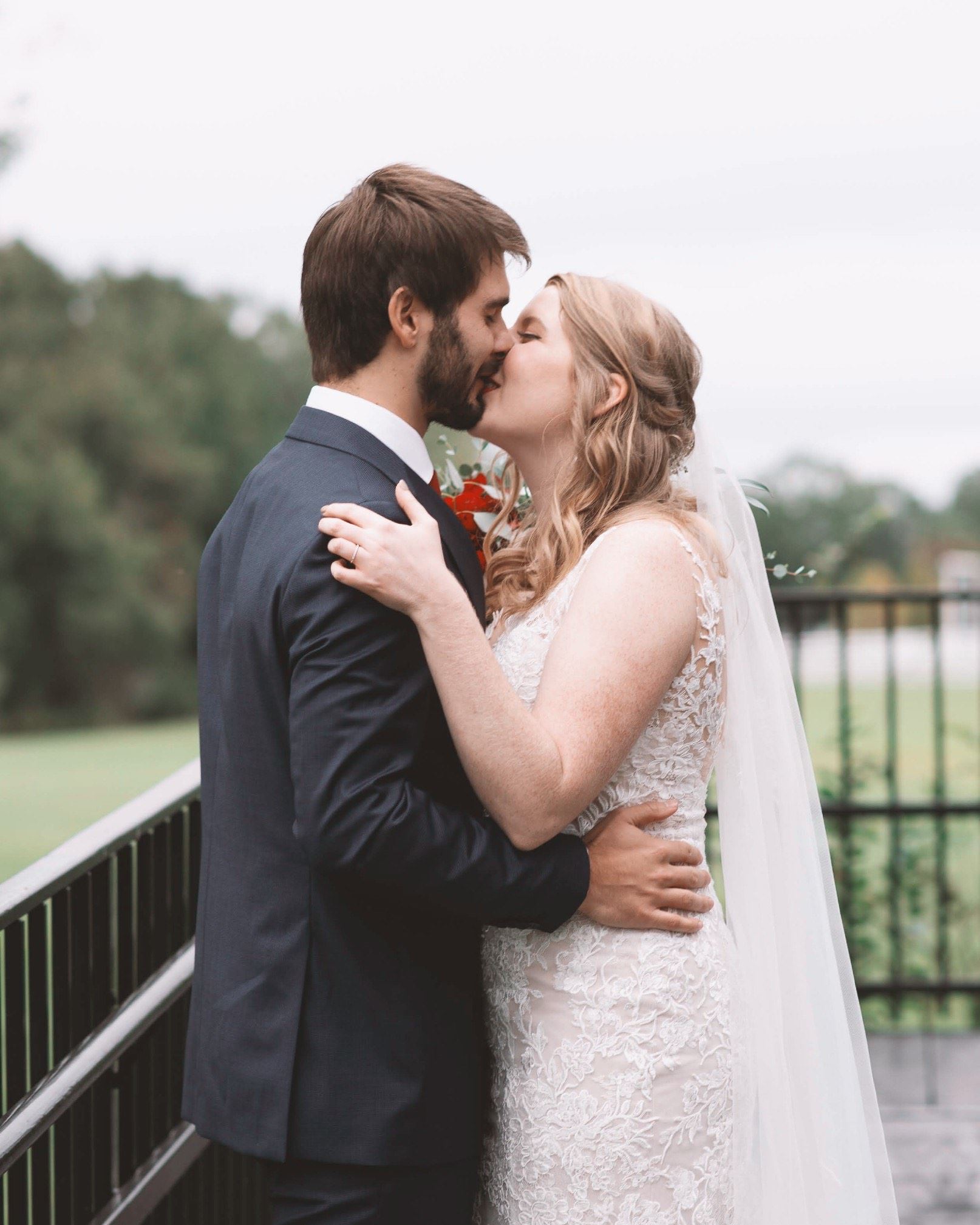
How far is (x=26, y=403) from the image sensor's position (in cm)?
2638

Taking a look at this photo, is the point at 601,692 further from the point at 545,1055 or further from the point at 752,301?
the point at 752,301

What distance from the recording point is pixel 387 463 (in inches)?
64.0

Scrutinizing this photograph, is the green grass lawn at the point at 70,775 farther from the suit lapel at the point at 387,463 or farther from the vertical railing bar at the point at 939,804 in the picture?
the suit lapel at the point at 387,463

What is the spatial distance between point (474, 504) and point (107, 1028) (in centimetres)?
107

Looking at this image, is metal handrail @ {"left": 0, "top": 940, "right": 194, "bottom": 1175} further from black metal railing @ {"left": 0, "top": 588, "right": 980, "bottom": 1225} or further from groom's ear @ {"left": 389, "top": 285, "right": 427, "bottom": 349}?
groom's ear @ {"left": 389, "top": 285, "right": 427, "bottom": 349}

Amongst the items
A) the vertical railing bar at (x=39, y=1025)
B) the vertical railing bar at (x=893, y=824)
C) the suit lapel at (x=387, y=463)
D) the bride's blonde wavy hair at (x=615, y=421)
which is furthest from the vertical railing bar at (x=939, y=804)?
the vertical railing bar at (x=39, y=1025)

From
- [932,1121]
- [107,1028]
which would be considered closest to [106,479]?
[932,1121]

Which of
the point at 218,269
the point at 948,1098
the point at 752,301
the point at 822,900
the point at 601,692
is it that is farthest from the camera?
the point at 218,269

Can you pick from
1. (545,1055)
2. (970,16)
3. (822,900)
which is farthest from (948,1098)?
(970,16)

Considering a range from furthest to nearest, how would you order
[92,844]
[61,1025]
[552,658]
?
[92,844] < [61,1025] < [552,658]

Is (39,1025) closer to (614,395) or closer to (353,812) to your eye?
(353,812)

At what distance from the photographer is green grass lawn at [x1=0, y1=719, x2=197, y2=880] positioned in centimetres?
1154

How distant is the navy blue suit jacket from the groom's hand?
5.4 inches

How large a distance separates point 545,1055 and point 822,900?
60 cm
